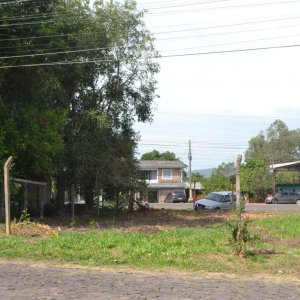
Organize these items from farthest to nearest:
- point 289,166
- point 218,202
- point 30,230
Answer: point 289,166
point 218,202
point 30,230

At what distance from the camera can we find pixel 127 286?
8219 millimetres

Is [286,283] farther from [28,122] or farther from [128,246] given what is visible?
[28,122]

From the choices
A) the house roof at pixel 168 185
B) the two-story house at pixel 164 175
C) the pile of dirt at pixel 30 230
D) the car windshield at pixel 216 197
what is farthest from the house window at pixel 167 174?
the pile of dirt at pixel 30 230

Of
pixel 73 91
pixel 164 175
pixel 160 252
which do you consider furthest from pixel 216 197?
pixel 164 175

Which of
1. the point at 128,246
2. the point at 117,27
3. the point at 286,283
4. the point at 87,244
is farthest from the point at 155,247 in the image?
the point at 117,27

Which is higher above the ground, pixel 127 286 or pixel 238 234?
pixel 238 234

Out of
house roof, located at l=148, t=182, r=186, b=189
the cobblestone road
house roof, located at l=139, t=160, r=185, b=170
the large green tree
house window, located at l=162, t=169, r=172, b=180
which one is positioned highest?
the large green tree

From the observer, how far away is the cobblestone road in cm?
758

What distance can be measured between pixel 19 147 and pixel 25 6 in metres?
5.33

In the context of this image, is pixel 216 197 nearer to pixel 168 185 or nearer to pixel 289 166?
pixel 289 166

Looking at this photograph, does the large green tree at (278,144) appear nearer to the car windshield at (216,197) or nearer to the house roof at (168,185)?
the house roof at (168,185)

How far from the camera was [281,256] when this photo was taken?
10.8m

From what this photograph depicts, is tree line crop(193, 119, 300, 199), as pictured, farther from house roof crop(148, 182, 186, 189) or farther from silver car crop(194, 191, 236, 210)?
silver car crop(194, 191, 236, 210)

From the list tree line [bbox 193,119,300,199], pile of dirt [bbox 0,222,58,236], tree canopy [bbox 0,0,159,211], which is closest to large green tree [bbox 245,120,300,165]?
tree line [bbox 193,119,300,199]
